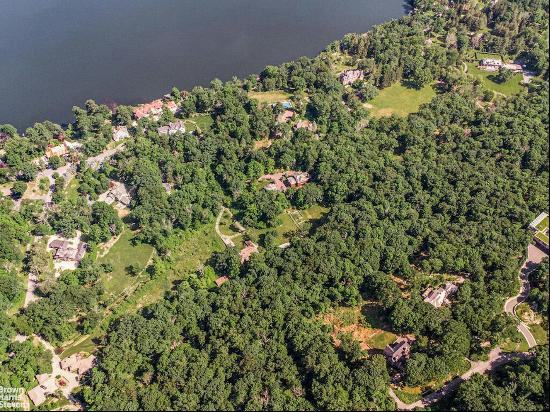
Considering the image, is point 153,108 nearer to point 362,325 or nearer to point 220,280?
point 220,280

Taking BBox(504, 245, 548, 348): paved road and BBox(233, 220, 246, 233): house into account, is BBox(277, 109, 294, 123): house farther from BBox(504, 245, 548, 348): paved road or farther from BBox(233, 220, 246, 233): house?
BBox(504, 245, 548, 348): paved road

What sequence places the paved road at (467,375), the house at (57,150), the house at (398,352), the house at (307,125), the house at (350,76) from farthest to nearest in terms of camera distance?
the house at (350,76), the house at (307,125), the house at (57,150), the house at (398,352), the paved road at (467,375)

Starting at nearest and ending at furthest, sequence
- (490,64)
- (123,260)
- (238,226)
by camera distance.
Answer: (123,260)
(238,226)
(490,64)

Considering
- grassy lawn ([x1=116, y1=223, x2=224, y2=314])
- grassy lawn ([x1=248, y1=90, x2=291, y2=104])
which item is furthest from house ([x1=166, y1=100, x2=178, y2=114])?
grassy lawn ([x1=116, y1=223, x2=224, y2=314])

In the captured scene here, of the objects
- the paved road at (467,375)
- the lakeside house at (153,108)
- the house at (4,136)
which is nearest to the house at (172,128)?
the lakeside house at (153,108)

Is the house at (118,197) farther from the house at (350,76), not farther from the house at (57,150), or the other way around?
the house at (350,76)

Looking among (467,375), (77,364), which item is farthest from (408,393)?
(77,364)
